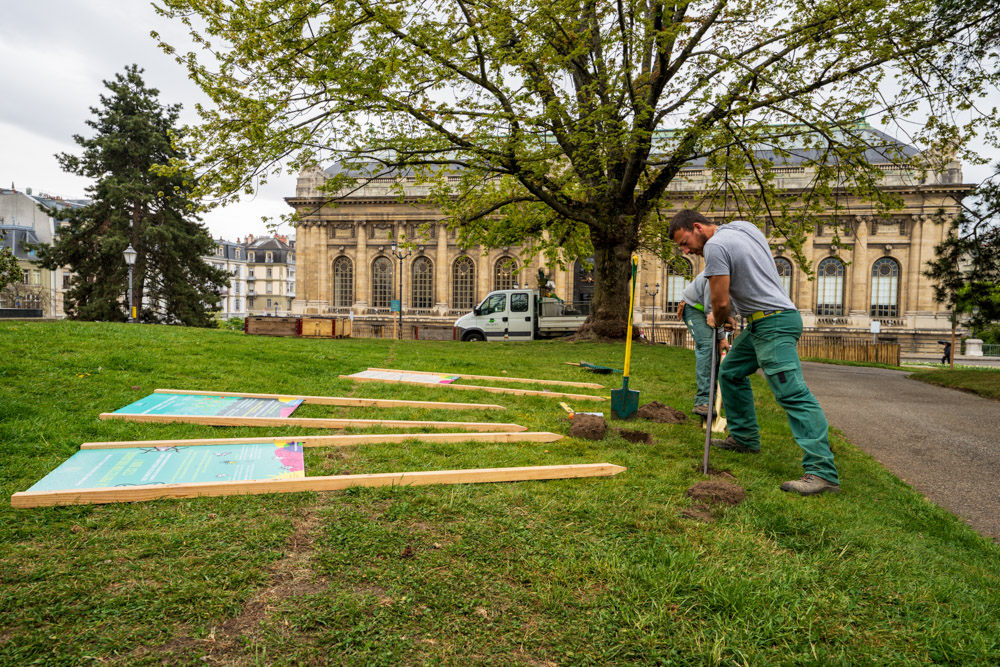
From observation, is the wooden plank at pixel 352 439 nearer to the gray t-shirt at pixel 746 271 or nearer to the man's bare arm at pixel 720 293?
the man's bare arm at pixel 720 293

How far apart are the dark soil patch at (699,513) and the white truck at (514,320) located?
18712mm

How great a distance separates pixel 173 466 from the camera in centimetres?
343

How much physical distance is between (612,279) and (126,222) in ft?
96.9

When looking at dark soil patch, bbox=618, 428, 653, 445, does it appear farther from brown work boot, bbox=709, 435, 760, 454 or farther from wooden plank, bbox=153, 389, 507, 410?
wooden plank, bbox=153, 389, 507, 410

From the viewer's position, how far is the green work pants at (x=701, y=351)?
6461mm

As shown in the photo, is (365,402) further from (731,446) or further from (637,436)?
(731,446)

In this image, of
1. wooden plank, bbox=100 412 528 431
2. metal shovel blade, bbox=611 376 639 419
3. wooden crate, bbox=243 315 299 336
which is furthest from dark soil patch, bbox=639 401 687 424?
wooden crate, bbox=243 315 299 336

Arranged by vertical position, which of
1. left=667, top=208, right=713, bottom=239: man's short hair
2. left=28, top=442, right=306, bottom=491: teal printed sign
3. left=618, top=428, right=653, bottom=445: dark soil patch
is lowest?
left=618, top=428, right=653, bottom=445: dark soil patch

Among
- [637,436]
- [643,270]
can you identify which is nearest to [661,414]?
[637,436]

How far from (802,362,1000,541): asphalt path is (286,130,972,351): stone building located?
33.1 m

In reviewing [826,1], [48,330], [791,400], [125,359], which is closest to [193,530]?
[791,400]

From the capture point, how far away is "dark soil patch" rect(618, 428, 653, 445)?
475 centimetres

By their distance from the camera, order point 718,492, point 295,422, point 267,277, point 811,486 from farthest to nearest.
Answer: point 267,277 → point 295,422 → point 811,486 → point 718,492

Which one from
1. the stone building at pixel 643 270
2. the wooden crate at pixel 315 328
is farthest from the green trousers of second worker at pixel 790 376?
A: the stone building at pixel 643 270
